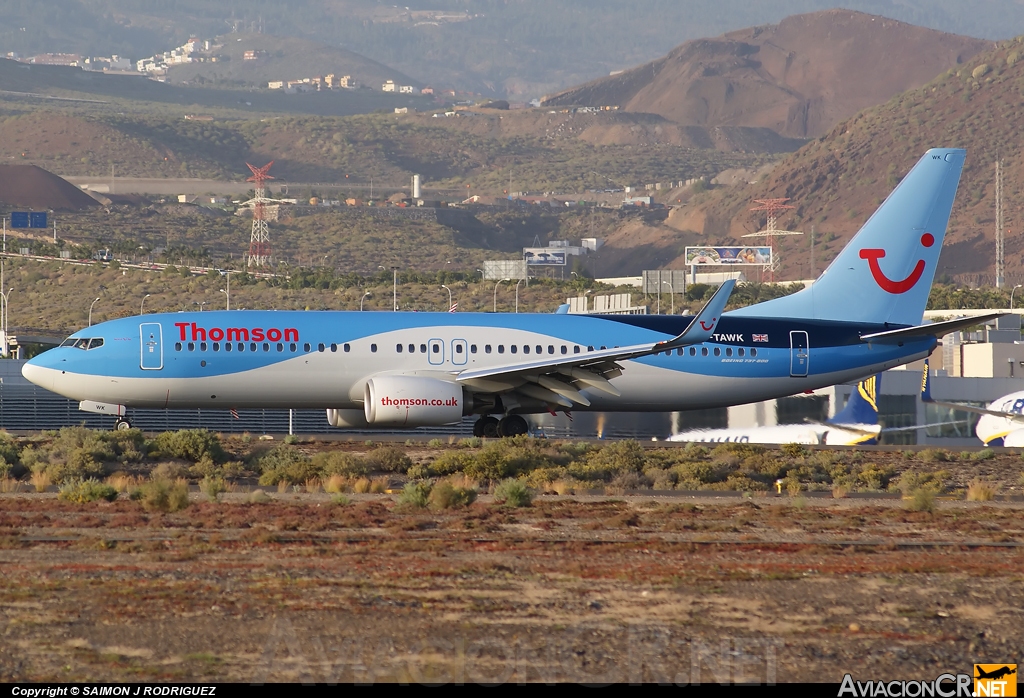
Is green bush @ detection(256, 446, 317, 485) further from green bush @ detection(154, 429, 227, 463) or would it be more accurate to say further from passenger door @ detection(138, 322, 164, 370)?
passenger door @ detection(138, 322, 164, 370)

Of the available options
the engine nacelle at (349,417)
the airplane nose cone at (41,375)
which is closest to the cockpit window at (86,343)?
the airplane nose cone at (41,375)

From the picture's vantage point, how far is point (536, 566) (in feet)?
58.5

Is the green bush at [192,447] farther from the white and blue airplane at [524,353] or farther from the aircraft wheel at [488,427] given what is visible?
the aircraft wheel at [488,427]

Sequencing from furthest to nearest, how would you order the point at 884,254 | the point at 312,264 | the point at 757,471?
1. the point at 312,264
2. the point at 884,254
3. the point at 757,471

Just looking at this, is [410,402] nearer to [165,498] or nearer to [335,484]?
[335,484]

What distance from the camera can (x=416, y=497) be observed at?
24047 millimetres

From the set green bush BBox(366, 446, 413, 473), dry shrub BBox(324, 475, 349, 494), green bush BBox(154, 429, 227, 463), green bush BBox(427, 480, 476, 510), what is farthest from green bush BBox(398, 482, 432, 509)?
green bush BBox(154, 429, 227, 463)

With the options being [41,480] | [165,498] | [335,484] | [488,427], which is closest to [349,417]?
[488,427]

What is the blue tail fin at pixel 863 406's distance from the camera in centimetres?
4709

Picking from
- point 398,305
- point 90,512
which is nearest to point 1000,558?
point 90,512

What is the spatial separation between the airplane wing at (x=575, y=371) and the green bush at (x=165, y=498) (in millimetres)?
10676

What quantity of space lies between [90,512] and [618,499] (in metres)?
10.4

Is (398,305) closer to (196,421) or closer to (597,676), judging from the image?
(196,421)

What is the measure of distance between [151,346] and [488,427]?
9133mm
